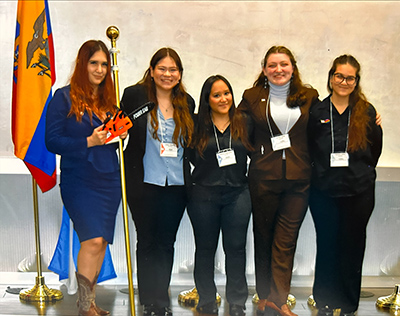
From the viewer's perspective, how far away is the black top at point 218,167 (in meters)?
4.02

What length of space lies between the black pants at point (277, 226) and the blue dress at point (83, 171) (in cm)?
96

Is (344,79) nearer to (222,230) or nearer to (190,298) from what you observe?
(222,230)

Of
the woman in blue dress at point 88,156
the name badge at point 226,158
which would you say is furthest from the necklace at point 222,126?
the woman in blue dress at point 88,156

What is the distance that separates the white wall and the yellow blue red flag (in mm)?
276

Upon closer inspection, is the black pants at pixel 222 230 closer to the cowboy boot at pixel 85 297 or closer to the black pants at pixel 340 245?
the black pants at pixel 340 245

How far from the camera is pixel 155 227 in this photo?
13.4 feet

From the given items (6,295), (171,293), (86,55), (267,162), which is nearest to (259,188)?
(267,162)

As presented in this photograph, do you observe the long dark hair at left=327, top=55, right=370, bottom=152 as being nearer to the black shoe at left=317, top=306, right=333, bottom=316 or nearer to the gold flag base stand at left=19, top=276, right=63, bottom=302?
the black shoe at left=317, top=306, right=333, bottom=316

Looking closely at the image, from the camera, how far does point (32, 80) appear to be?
4.16m

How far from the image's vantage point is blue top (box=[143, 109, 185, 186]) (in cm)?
402

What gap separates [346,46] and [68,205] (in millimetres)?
2259

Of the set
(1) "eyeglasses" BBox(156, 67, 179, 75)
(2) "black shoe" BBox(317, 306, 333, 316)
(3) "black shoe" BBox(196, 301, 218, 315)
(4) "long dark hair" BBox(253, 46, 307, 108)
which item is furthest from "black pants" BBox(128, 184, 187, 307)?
(2) "black shoe" BBox(317, 306, 333, 316)

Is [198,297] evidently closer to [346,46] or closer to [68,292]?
[68,292]

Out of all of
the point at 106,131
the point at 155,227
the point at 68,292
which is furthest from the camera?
the point at 68,292
